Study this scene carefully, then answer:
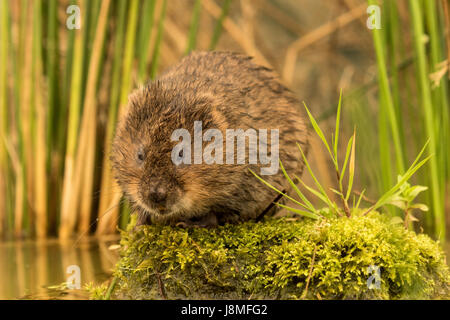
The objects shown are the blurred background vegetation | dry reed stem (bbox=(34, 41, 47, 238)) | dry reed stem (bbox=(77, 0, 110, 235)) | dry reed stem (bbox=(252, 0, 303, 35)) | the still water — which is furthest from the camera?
dry reed stem (bbox=(252, 0, 303, 35))

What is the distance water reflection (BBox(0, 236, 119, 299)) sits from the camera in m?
1.81

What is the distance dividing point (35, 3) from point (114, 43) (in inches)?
20.2

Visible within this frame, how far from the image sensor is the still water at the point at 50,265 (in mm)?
1808

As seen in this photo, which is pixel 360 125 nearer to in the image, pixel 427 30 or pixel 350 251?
pixel 427 30

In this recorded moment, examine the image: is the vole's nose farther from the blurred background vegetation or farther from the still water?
the blurred background vegetation

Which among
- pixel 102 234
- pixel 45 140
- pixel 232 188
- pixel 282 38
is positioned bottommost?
pixel 102 234

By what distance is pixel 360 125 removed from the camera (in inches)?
124

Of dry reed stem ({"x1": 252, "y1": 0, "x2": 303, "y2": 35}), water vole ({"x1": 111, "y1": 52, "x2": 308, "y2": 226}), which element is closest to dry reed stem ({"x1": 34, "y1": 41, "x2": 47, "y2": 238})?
water vole ({"x1": 111, "y1": 52, "x2": 308, "y2": 226})

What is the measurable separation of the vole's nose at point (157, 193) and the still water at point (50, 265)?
0.45 meters

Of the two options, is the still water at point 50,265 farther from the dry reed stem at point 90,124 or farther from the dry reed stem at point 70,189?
the dry reed stem at point 90,124

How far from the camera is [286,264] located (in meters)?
1.59

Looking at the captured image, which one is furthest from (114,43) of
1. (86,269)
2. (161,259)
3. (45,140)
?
(161,259)

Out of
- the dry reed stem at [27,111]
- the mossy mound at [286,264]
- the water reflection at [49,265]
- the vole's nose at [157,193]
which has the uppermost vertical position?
the dry reed stem at [27,111]

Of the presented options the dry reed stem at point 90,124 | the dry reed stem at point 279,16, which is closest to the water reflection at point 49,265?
the dry reed stem at point 90,124
